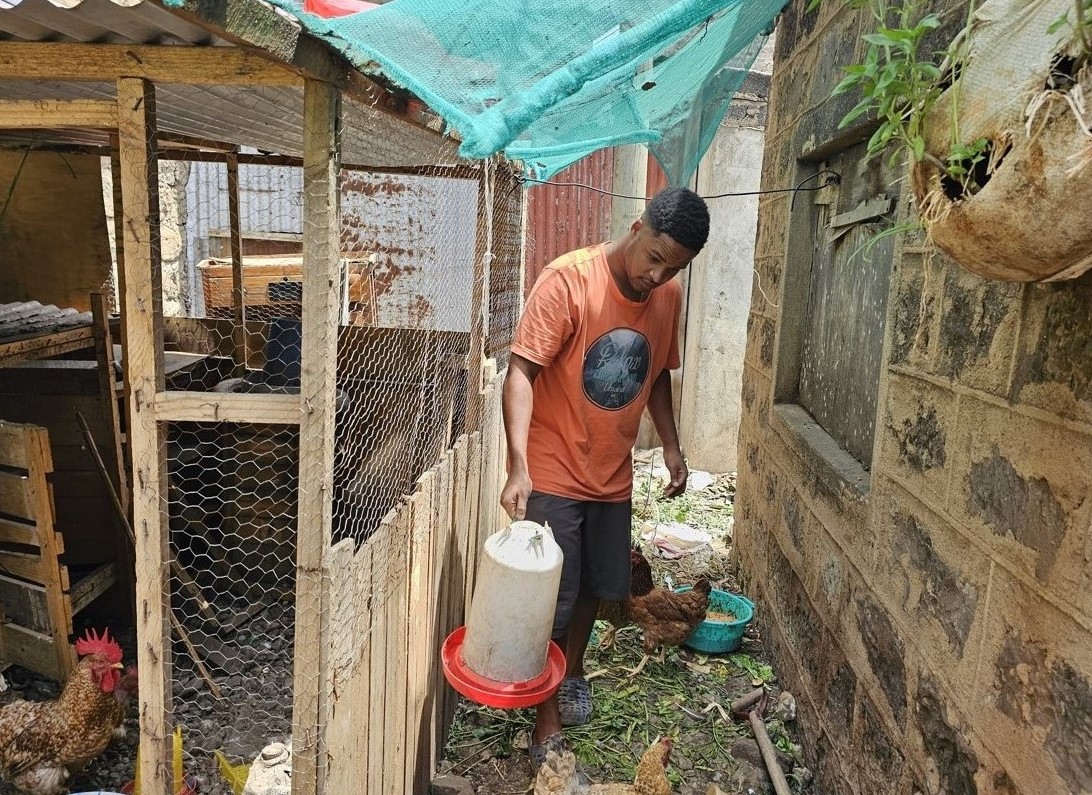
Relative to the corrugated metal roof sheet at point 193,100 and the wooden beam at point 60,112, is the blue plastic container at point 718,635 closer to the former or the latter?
the corrugated metal roof sheet at point 193,100

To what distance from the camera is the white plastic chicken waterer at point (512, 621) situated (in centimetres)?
270

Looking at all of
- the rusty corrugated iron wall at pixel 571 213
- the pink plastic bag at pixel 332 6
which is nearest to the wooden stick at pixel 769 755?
the pink plastic bag at pixel 332 6

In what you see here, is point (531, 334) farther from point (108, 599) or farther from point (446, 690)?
point (108, 599)

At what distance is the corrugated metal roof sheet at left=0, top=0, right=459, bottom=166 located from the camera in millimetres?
1469

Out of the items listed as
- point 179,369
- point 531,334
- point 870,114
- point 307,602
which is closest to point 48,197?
point 179,369

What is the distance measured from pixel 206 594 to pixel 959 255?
4.56 metres

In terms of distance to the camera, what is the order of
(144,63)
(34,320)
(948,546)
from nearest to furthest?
(144,63) < (948,546) < (34,320)

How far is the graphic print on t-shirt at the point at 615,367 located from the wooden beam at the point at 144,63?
178cm

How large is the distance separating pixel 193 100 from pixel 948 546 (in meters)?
3.00

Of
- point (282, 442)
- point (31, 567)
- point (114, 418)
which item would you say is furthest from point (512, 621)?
point (114, 418)

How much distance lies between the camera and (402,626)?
266cm

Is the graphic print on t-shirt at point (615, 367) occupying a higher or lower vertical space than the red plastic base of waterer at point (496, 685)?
higher

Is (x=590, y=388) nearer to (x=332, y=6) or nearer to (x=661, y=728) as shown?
(x=661, y=728)

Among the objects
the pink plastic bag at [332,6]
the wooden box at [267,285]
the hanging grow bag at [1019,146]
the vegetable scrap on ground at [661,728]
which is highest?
the pink plastic bag at [332,6]
